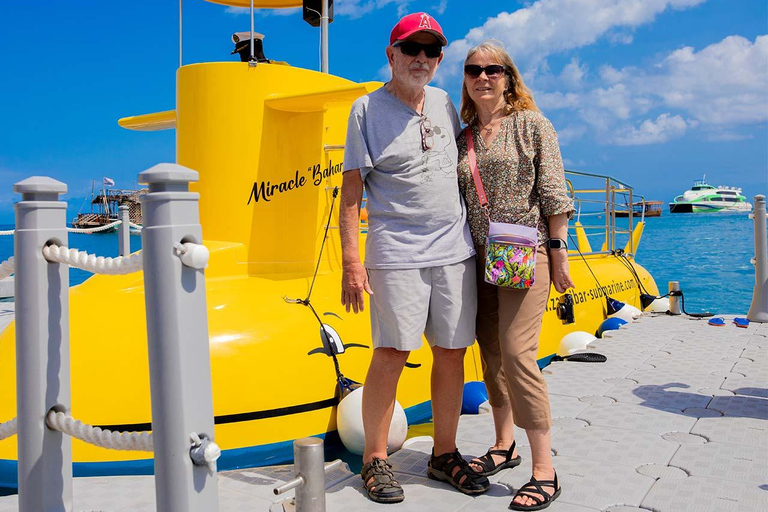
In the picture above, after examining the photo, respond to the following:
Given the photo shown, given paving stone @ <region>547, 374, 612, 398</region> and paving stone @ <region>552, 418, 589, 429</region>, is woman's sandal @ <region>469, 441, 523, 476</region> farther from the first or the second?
paving stone @ <region>547, 374, 612, 398</region>

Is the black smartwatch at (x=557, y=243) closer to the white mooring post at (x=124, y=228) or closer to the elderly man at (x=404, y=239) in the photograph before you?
the elderly man at (x=404, y=239)

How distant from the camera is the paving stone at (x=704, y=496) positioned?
105 inches

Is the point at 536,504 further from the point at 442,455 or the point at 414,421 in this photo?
the point at 414,421

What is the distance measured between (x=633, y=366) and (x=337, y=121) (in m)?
3.06

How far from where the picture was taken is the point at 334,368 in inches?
152

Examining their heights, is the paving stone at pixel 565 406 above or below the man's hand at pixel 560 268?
below

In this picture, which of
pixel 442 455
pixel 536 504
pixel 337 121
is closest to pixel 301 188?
pixel 337 121

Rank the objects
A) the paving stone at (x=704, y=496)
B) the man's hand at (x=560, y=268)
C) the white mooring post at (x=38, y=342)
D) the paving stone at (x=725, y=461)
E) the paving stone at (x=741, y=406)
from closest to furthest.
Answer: the white mooring post at (x=38, y=342), the paving stone at (x=704, y=496), the man's hand at (x=560, y=268), the paving stone at (x=725, y=461), the paving stone at (x=741, y=406)

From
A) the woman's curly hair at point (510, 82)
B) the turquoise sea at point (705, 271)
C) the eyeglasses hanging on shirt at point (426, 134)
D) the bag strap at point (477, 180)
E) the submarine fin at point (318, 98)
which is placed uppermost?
the submarine fin at point (318, 98)

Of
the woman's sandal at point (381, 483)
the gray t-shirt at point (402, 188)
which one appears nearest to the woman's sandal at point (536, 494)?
the woman's sandal at point (381, 483)

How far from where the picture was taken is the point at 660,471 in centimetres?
308

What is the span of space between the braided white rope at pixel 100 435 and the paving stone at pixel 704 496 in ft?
6.62

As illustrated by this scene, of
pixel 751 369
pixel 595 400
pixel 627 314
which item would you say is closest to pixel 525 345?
pixel 595 400

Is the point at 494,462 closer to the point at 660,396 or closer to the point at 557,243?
the point at 557,243
